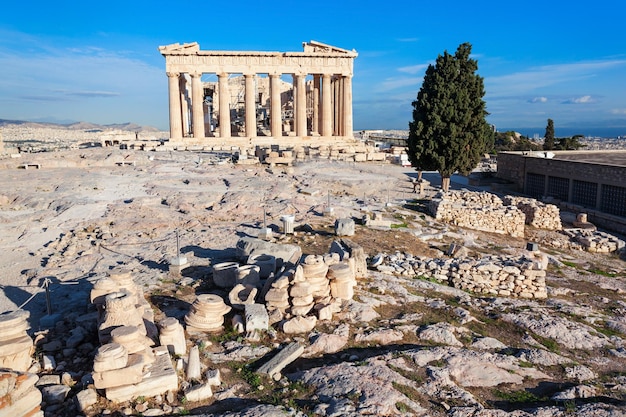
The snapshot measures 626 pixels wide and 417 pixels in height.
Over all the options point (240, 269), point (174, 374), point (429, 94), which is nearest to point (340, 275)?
point (240, 269)

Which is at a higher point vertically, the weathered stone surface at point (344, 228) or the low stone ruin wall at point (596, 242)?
the weathered stone surface at point (344, 228)

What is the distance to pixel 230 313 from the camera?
9.18 m

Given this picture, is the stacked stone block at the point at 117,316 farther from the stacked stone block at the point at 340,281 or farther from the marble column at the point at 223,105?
the marble column at the point at 223,105

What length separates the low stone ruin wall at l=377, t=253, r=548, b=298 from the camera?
12.1 metres

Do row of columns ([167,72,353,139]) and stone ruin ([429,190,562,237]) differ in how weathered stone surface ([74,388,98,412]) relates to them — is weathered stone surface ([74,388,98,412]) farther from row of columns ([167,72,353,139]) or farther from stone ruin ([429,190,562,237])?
row of columns ([167,72,353,139])

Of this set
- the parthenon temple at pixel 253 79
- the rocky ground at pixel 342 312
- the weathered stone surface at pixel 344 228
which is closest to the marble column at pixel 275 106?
the parthenon temple at pixel 253 79

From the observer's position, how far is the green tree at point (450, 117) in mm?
25156

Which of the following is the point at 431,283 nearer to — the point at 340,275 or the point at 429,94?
the point at 340,275

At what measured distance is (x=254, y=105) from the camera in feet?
141

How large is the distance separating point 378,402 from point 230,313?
384cm

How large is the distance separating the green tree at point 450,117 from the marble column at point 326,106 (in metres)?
17.4

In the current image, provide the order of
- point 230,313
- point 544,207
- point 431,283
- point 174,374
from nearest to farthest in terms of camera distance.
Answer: point 174,374
point 230,313
point 431,283
point 544,207

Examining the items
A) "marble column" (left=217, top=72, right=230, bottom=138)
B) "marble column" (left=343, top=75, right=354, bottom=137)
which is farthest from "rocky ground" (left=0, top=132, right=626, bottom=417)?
"marble column" (left=343, top=75, right=354, bottom=137)

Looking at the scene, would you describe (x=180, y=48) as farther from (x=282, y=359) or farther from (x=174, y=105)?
(x=282, y=359)
